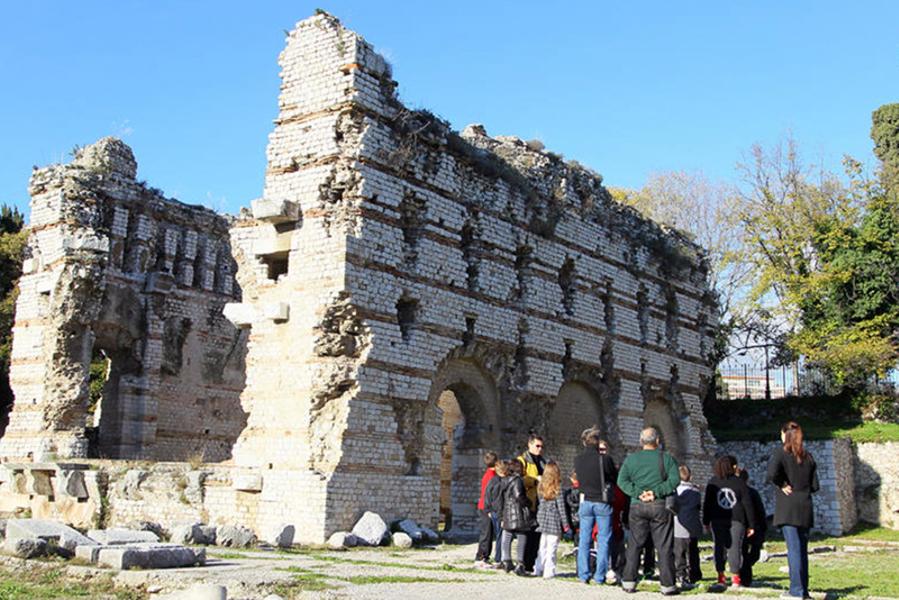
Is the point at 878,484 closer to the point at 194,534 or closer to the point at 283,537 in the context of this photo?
the point at 283,537

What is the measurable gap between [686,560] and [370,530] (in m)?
5.34

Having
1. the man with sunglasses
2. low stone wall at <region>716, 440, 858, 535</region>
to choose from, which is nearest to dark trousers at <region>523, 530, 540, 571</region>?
the man with sunglasses

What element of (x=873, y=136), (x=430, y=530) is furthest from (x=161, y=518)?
(x=873, y=136)

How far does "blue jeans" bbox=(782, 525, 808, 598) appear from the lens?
9.02m

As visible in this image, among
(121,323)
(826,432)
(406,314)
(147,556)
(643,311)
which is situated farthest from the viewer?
(826,432)


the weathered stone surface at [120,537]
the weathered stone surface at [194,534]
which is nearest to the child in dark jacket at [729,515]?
the weathered stone surface at [120,537]

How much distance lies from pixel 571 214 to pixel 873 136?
20843mm

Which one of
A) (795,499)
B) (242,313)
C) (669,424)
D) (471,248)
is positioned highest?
(471,248)

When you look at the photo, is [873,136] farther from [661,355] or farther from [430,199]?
[430,199]

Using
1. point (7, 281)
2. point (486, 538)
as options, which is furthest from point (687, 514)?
point (7, 281)

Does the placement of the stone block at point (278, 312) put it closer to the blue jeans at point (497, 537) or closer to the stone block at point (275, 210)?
the stone block at point (275, 210)

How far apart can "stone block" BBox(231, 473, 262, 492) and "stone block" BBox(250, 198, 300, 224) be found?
13.7 ft

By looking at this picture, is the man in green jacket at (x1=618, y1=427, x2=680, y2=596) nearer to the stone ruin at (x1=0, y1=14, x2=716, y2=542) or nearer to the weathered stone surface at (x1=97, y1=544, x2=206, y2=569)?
the weathered stone surface at (x1=97, y1=544, x2=206, y2=569)

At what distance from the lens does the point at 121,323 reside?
23.9 m
